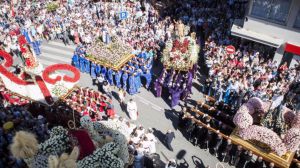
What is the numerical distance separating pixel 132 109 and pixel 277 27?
372 inches

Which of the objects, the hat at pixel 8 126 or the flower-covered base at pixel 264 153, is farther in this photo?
the hat at pixel 8 126

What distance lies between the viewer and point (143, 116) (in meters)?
15.1

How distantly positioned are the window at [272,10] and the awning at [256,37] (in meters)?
0.99

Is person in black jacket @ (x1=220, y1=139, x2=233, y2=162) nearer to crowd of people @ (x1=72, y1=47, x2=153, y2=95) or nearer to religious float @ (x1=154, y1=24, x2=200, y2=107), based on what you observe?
religious float @ (x1=154, y1=24, x2=200, y2=107)

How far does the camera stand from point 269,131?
35.7 feet

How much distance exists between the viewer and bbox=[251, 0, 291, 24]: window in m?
16.1

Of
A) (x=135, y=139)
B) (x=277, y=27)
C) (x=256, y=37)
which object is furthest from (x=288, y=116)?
(x=277, y=27)

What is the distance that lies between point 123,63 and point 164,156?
6362 mm

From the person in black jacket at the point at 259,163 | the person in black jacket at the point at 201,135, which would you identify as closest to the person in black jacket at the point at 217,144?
the person in black jacket at the point at 201,135

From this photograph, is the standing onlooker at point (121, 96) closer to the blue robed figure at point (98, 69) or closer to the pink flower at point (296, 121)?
the blue robed figure at point (98, 69)

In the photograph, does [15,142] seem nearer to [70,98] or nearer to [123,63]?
[70,98]

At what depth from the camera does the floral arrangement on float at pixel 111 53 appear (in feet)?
55.7

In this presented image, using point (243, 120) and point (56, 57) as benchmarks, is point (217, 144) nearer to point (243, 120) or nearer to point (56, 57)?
point (243, 120)

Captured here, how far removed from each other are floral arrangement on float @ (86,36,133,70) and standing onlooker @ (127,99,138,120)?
3.14 meters
